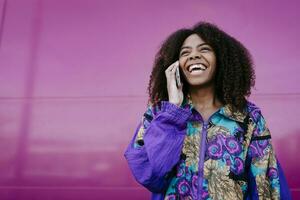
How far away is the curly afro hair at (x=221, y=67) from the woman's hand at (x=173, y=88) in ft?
0.22

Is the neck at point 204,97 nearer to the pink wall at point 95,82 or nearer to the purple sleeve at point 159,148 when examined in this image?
the purple sleeve at point 159,148

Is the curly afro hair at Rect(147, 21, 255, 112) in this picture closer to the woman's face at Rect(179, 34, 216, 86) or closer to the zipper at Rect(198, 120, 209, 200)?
the woman's face at Rect(179, 34, 216, 86)

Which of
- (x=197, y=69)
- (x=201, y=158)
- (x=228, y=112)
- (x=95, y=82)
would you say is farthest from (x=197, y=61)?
(x=95, y=82)

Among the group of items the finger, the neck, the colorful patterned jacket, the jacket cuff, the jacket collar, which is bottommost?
the colorful patterned jacket

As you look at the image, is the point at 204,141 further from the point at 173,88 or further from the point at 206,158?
the point at 173,88

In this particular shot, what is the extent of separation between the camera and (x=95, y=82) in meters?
2.65

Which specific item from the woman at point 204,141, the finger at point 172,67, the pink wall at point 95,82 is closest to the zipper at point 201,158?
the woman at point 204,141

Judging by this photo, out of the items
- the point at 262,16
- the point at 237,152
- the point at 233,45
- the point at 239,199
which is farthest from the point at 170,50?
the point at 262,16

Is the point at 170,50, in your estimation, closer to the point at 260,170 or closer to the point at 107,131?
the point at 260,170

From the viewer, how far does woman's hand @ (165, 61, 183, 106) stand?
1353 millimetres

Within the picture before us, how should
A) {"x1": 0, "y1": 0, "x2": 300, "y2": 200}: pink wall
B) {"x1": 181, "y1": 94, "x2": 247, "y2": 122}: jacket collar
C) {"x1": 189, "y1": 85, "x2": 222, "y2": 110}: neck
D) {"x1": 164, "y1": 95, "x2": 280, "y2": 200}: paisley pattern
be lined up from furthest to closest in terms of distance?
{"x1": 0, "y1": 0, "x2": 300, "y2": 200}: pink wall → {"x1": 189, "y1": 85, "x2": 222, "y2": 110}: neck → {"x1": 181, "y1": 94, "x2": 247, "y2": 122}: jacket collar → {"x1": 164, "y1": 95, "x2": 280, "y2": 200}: paisley pattern

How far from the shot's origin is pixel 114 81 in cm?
263

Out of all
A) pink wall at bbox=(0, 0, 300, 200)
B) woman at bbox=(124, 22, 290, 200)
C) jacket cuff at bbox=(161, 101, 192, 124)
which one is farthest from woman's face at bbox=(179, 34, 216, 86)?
pink wall at bbox=(0, 0, 300, 200)

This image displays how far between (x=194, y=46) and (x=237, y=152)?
42 centimetres
